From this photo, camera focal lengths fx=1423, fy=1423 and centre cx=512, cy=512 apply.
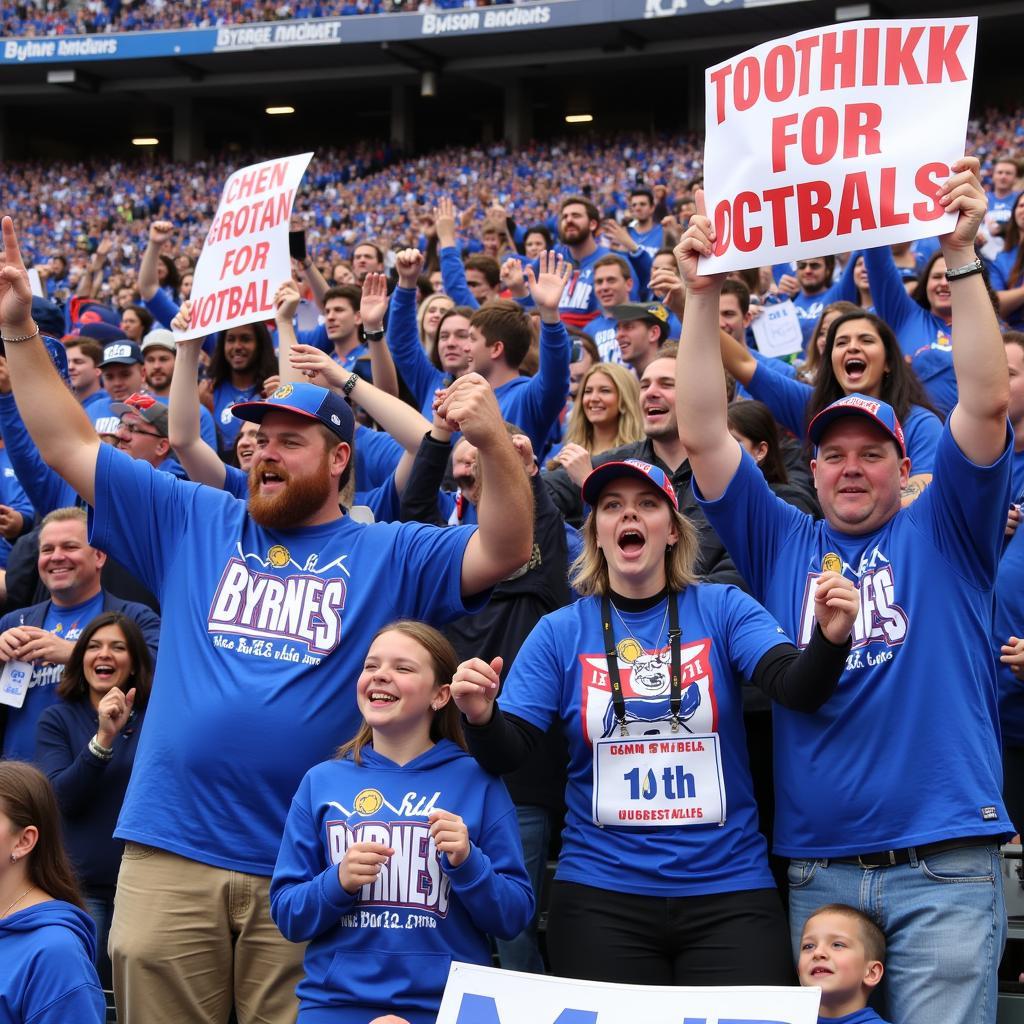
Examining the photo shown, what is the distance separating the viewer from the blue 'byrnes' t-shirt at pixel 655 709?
353cm

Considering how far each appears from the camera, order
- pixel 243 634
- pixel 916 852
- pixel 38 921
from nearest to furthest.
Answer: pixel 38 921 < pixel 916 852 < pixel 243 634

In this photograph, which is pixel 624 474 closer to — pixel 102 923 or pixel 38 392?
pixel 38 392

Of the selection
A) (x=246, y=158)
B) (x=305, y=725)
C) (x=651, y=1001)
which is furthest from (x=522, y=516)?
(x=246, y=158)

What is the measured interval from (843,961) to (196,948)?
1627mm

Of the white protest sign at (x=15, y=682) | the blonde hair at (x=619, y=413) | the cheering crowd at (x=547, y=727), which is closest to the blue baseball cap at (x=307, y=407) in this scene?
the cheering crowd at (x=547, y=727)

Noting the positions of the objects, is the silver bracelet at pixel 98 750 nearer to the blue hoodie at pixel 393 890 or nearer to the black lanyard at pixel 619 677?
the blue hoodie at pixel 393 890

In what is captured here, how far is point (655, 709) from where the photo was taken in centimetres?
364

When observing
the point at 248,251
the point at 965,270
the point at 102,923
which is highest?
the point at 248,251

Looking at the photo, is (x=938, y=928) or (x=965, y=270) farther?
(x=965, y=270)

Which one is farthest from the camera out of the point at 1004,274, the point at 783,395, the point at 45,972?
the point at 1004,274

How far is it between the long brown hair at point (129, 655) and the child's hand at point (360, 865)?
5.94 ft

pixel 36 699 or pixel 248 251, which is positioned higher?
pixel 248 251

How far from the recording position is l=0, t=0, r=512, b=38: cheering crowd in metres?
32.6

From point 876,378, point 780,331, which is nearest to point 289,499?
point 876,378
